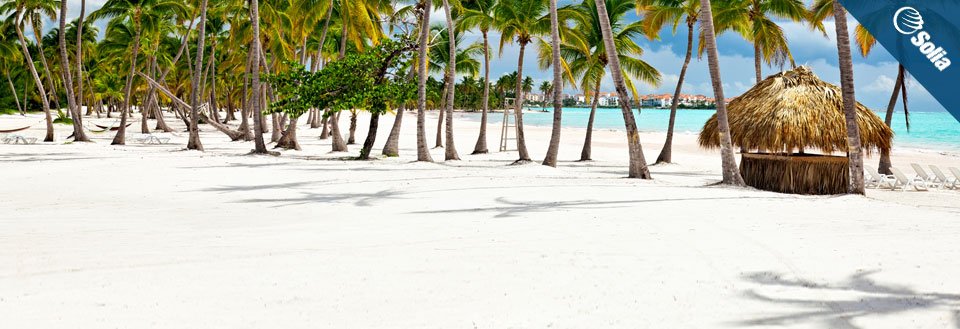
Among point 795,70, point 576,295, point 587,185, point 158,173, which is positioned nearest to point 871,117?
point 795,70

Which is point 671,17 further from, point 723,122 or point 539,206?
point 539,206

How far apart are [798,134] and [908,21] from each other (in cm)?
991

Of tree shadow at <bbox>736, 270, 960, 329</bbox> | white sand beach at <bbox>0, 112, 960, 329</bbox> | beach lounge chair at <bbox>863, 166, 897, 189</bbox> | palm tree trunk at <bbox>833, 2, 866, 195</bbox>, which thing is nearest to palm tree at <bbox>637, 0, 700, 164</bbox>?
beach lounge chair at <bbox>863, 166, 897, 189</bbox>

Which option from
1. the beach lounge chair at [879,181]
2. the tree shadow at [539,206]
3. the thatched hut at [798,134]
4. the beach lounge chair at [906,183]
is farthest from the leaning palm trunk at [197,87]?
the beach lounge chair at [906,183]

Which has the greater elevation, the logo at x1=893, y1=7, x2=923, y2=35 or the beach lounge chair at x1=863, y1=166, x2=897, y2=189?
→ the logo at x1=893, y1=7, x2=923, y2=35

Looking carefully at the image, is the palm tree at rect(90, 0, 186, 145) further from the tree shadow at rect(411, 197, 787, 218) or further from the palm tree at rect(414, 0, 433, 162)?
the tree shadow at rect(411, 197, 787, 218)

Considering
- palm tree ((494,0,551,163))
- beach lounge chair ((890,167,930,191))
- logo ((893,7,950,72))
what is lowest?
beach lounge chair ((890,167,930,191))

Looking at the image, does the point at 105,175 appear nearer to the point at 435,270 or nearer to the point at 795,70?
the point at 435,270

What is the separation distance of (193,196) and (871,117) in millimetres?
12443

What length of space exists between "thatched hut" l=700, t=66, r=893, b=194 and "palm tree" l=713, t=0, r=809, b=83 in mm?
4983

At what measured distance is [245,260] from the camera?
612cm

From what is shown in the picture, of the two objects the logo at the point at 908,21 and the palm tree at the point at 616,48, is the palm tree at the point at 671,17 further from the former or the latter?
the logo at the point at 908,21

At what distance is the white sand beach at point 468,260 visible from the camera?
462 centimetres

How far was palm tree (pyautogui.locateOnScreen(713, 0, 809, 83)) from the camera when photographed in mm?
19750
